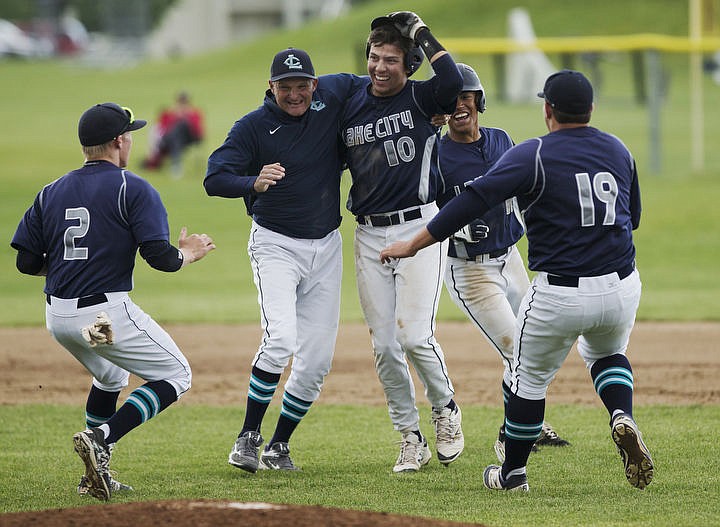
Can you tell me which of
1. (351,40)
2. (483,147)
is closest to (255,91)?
(351,40)

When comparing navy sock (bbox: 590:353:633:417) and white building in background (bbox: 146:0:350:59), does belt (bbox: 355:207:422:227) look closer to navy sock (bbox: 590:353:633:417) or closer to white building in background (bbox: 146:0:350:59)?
navy sock (bbox: 590:353:633:417)

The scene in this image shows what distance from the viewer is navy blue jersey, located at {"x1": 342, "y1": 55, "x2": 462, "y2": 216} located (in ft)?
20.1

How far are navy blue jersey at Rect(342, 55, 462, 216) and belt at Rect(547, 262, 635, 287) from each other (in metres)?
1.23

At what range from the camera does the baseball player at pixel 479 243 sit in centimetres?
649

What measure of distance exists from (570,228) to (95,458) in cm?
262

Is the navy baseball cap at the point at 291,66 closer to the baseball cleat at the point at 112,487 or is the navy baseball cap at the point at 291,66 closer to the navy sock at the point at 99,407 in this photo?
the navy sock at the point at 99,407

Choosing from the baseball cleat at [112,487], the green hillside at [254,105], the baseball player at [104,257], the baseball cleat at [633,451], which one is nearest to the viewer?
the baseball cleat at [633,451]

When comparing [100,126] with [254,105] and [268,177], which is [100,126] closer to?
[268,177]

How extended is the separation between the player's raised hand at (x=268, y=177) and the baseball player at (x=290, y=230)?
0.62 feet

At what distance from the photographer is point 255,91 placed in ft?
130

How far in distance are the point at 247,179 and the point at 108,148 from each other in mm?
786

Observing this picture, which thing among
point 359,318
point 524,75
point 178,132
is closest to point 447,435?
point 359,318

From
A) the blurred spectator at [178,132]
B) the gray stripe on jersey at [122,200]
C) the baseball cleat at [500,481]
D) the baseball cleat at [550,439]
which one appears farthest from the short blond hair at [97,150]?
the blurred spectator at [178,132]

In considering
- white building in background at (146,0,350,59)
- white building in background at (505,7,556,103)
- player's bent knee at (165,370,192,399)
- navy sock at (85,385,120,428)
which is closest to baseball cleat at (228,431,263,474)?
player's bent knee at (165,370,192,399)
